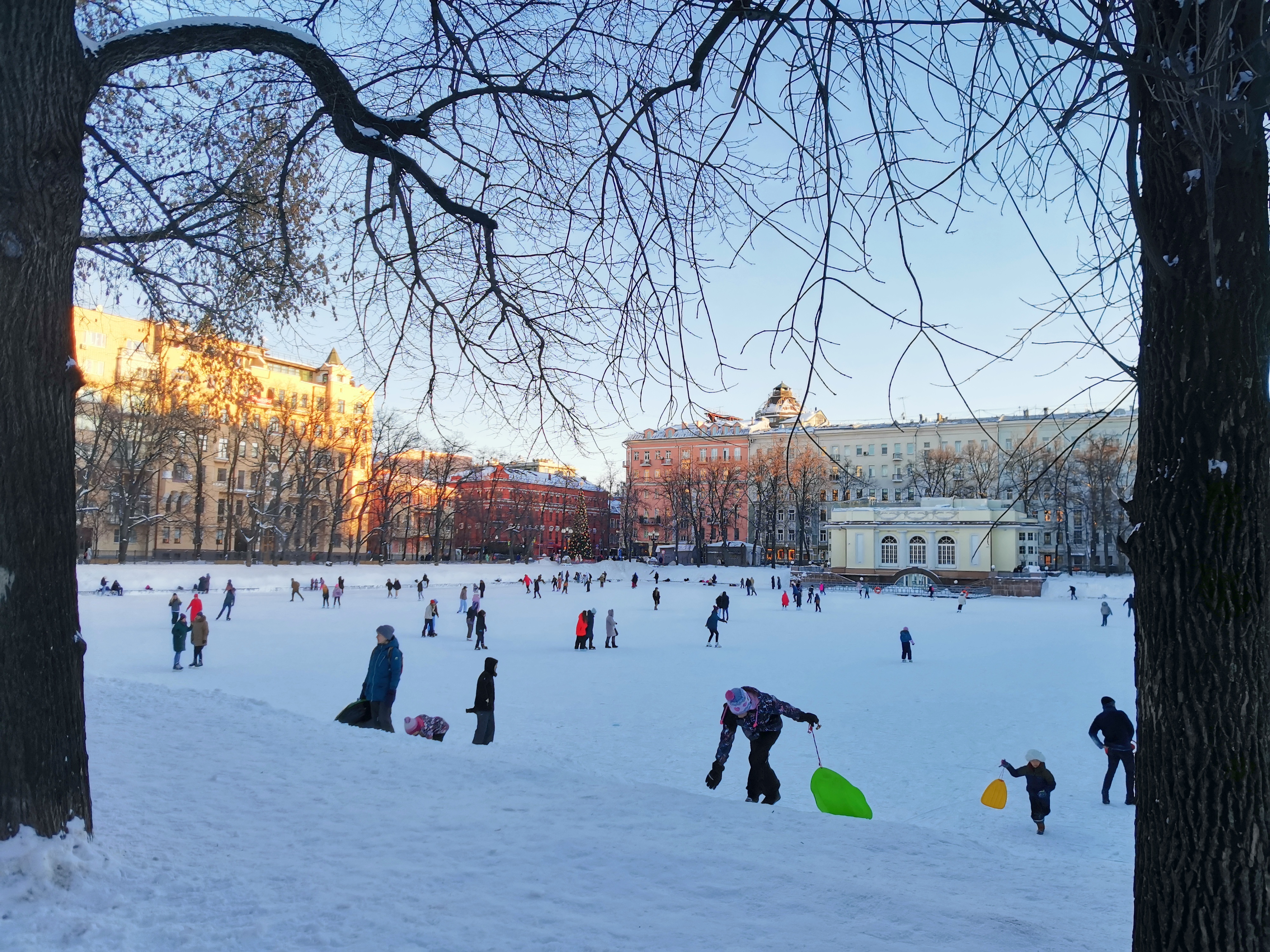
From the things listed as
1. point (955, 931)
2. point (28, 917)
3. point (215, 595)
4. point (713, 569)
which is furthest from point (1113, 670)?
point (713, 569)

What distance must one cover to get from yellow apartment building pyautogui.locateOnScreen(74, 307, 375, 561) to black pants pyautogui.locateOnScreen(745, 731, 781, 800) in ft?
80.2

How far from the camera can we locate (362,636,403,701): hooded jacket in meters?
9.61

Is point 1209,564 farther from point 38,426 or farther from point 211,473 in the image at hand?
point 211,473

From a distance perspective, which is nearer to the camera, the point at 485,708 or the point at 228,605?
the point at 485,708

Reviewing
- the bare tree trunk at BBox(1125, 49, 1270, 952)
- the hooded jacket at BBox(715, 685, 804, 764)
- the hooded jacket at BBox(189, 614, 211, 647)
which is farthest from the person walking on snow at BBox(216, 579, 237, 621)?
the bare tree trunk at BBox(1125, 49, 1270, 952)

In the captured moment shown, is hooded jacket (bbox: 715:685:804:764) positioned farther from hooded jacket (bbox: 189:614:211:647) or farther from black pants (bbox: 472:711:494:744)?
hooded jacket (bbox: 189:614:211:647)

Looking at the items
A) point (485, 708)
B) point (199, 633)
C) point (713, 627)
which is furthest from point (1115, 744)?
point (199, 633)

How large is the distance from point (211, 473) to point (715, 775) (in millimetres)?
63859

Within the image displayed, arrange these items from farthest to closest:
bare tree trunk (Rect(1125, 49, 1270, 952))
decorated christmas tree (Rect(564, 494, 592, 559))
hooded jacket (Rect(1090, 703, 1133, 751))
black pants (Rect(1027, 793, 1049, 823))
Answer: decorated christmas tree (Rect(564, 494, 592, 559)) < hooded jacket (Rect(1090, 703, 1133, 751)) < black pants (Rect(1027, 793, 1049, 823)) < bare tree trunk (Rect(1125, 49, 1270, 952))

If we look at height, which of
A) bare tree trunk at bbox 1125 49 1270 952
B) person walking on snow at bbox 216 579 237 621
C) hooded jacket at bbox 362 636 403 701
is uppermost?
bare tree trunk at bbox 1125 49 1270 952

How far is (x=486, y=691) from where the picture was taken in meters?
10.3

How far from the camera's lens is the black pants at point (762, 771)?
733 centimetres

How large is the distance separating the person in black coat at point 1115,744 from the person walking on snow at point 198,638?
1481 centimetres

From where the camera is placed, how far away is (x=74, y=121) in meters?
4.18
